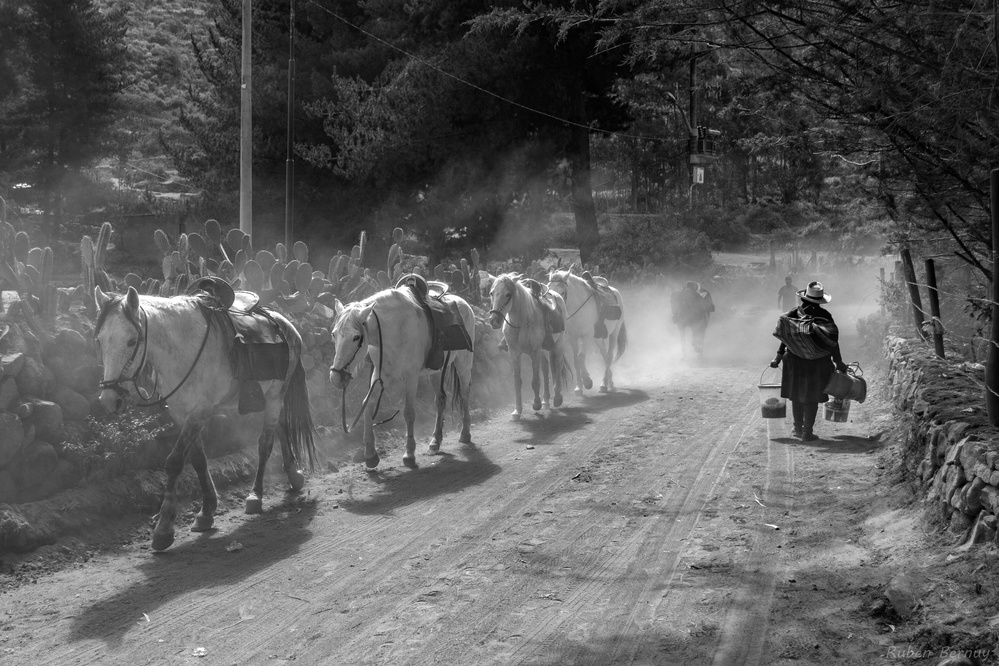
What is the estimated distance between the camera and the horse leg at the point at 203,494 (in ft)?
25.5

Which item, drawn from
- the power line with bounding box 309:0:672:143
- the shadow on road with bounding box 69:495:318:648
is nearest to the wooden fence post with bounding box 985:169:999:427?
the shadow on road with bounding box 69:495:318:648

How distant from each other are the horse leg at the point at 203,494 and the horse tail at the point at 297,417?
4.32ft

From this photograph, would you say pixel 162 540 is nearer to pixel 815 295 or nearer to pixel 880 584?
pixel 880 584

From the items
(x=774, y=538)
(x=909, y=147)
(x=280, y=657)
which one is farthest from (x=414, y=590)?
(x=909, y=147)

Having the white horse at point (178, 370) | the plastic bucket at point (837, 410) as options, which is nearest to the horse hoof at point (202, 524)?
the white horse at point (178, 370)

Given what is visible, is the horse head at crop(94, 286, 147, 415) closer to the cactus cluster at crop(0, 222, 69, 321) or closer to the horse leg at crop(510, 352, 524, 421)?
the cactus cluster at crop(0, 222, 69, 321)

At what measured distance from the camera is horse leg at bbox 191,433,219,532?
25.5ft

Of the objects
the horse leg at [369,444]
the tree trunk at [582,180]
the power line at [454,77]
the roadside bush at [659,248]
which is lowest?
the horse leg at [369,444]

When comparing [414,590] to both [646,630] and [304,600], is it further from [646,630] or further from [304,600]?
[646,630]

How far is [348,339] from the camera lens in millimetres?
9570

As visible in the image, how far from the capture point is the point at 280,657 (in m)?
5.07

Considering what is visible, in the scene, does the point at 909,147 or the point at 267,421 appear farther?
the point at 267,421

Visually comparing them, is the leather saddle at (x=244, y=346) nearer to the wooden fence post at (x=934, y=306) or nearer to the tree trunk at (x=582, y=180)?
the wooden fence post at (x=934, y=306)

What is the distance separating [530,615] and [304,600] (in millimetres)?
1502
